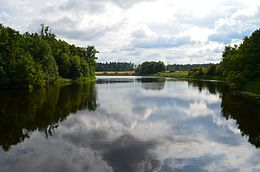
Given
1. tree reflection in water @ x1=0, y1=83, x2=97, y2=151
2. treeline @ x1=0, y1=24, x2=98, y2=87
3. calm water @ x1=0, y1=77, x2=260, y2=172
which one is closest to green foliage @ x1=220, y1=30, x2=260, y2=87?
calm water @ x1=0, y1=77, x2=260, y2=172

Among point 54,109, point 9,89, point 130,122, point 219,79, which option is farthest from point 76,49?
point 130,122

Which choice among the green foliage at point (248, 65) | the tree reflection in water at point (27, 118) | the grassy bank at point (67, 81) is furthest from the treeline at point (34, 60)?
the green foliage at point (248, 65)

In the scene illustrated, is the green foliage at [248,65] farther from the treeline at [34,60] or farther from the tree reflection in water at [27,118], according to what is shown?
the treeline at [34,60]

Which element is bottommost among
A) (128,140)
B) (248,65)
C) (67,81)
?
(128,140)

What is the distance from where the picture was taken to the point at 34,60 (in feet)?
271

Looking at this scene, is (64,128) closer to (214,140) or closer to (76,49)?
(214,140)

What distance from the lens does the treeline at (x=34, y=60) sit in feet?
220

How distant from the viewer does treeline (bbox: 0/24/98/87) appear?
6712cm

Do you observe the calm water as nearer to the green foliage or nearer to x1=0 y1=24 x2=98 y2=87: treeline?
the green foliage

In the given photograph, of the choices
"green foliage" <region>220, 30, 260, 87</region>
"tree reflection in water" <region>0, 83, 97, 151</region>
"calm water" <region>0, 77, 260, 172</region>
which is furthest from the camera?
"green foliage" <region>220, 30, 260, 87</region>

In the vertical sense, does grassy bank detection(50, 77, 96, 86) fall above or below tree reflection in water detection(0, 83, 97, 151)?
above

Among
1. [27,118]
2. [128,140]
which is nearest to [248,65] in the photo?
[27,118]

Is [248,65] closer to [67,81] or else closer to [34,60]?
[34,60]

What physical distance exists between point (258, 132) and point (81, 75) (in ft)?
319
